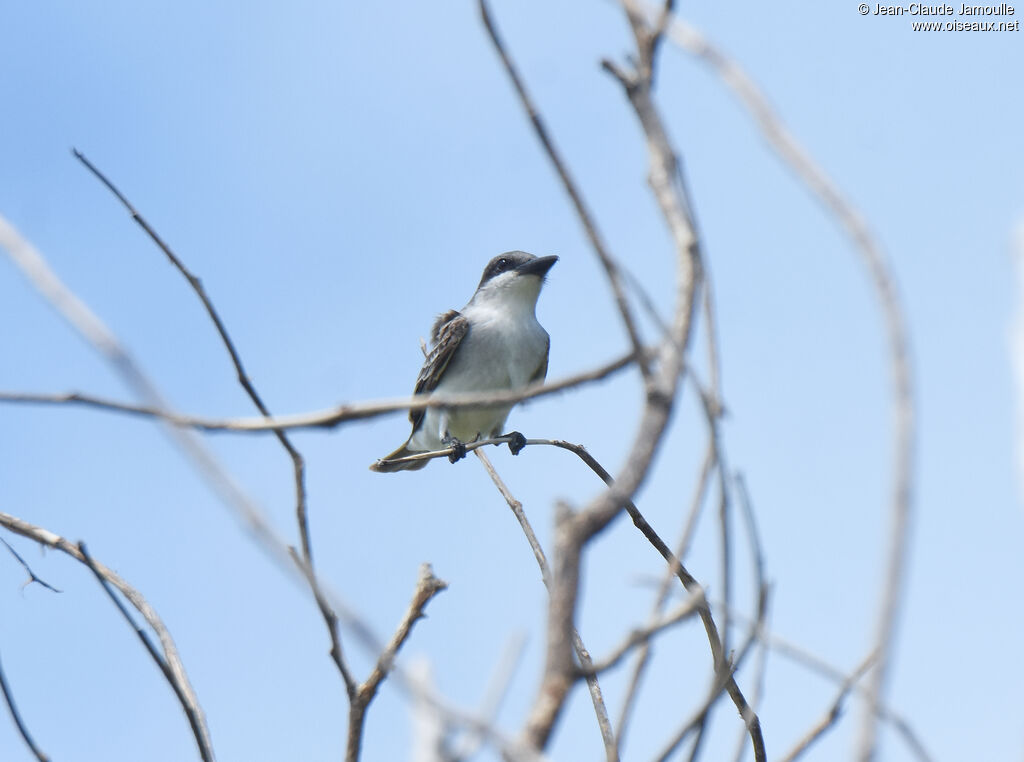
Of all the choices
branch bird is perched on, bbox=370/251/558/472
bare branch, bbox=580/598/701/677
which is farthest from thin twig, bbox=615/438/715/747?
branch bird is perched on, bbox=370/251/558/472

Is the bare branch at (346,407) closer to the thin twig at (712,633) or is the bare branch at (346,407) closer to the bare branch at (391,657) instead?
the thin twig at (712,633)

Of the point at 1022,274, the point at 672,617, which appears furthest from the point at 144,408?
the point at 1022,274

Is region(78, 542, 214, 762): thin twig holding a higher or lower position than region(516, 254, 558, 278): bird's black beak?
lower

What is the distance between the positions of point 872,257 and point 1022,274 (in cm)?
17

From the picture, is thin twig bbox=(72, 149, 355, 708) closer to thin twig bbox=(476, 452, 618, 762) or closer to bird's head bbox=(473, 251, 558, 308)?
thin twig bbox=(476, 452, 618, 762)

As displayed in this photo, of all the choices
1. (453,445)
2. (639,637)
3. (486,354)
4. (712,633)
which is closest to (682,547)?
(639,637)

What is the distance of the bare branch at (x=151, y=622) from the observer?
2436mm

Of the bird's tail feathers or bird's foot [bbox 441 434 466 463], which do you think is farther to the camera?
the bird's tail feathers

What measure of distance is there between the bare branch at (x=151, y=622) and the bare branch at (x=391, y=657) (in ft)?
0.99

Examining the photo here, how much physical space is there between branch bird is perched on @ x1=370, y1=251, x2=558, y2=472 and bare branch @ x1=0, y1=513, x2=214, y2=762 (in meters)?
6.23

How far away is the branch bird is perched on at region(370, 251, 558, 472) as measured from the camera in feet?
31.8

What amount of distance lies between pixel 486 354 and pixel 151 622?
23.0ft

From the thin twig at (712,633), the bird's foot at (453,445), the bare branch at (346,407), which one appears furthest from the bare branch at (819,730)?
the bird's foot at (453,445)

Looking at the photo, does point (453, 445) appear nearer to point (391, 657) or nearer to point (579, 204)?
point (391, 657)
